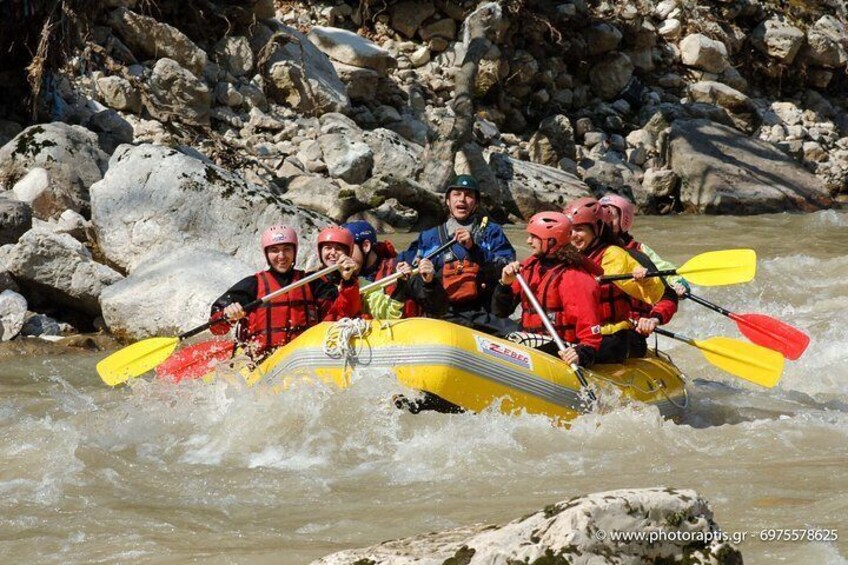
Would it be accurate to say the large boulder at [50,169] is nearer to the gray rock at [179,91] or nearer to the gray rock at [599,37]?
the gray rock at [179,91]

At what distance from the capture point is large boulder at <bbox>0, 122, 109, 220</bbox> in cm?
953

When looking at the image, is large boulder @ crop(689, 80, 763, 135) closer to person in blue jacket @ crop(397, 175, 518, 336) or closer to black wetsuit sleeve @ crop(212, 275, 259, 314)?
person in blue jacket @ crop(397, 175, 518, 336)

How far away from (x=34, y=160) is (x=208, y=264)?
2.69m

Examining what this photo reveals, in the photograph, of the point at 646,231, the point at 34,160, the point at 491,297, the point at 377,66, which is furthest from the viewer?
the point at 377,66

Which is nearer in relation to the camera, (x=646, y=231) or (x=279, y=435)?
(x=279, y=435)

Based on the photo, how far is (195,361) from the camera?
6379 mm

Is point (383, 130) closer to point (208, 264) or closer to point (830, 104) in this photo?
point (208, 264)

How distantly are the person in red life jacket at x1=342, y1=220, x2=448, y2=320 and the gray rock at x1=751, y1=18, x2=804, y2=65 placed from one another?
15.0 meters

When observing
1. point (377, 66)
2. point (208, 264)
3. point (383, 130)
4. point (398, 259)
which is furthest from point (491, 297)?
point (377, 66)

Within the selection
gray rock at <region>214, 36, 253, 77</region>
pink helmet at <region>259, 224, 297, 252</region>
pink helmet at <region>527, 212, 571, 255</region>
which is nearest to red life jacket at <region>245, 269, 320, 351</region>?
pink helmet at <region>259, 224, 297, 252</region>

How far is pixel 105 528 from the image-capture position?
159 inches

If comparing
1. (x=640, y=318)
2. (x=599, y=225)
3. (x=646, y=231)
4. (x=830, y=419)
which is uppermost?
(x=599, y=225)

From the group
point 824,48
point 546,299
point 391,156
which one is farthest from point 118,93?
point 824,48

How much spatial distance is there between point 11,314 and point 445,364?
392 cm
